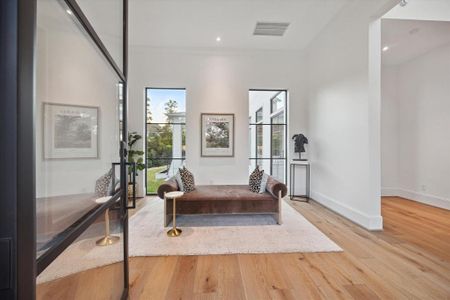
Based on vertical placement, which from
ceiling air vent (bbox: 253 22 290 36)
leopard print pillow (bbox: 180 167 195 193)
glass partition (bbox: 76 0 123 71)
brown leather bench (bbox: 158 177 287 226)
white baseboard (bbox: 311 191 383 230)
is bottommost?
white baseboard (bbox: 311 191 383 230)

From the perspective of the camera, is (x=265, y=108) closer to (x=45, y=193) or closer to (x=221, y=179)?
(x=221, y=179)

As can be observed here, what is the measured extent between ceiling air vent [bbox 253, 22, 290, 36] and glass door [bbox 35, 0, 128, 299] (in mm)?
3248

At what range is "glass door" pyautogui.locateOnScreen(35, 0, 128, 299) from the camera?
79 cm

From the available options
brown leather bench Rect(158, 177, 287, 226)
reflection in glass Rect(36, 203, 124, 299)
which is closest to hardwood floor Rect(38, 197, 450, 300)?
reflection in glass Rect(36, 203, 124, 299)

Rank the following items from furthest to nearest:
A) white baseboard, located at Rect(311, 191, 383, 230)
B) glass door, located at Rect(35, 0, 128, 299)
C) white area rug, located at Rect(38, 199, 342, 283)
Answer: white baseboard, located at Rect(311, 191, 383, 230) → white area rug, located at Rect(38, 199, 342, 283) → glass door, located at Rect(35, 0, 128, 299)

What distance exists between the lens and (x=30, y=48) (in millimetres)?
594

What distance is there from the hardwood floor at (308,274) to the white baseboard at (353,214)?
253mm

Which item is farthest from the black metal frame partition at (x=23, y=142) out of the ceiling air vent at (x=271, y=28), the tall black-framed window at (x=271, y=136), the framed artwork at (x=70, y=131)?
the tall black-framed window at (x=271, y=136)

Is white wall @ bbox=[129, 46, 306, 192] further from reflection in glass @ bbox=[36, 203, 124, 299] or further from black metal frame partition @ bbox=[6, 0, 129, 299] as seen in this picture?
black metal frame partition @ bbox=[6, 0, 129, 299]

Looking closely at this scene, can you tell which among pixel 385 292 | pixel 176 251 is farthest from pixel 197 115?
pixel 385 292

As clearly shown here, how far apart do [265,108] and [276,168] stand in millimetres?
1867

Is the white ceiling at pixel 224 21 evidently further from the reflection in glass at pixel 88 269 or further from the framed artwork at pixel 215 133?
the reflection in glass at pixel 88 269

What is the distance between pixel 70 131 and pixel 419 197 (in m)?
6.15

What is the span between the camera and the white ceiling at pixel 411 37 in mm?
3549
